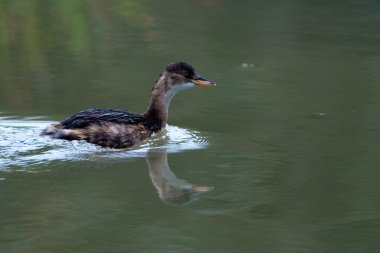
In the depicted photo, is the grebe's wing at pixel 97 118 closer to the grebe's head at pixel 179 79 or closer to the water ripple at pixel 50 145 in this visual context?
the water ripple at pixel 50 145

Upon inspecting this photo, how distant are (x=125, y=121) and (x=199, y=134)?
748mm

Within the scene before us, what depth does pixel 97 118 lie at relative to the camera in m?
8.09

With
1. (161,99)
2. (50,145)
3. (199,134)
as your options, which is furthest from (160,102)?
(50,145)

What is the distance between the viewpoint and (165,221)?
6023 millimetres

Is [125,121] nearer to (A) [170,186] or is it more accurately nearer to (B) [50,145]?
(B) [50,145]

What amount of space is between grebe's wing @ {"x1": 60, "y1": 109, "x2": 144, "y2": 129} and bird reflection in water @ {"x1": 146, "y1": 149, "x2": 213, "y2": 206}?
67 cm

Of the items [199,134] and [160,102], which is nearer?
[199,134]

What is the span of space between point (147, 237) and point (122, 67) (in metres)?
5.78

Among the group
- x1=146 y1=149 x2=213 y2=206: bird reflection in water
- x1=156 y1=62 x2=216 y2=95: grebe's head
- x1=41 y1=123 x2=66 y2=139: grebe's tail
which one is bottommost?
x1=146 y1=149 x2=213 y2=206: bird reflection in water

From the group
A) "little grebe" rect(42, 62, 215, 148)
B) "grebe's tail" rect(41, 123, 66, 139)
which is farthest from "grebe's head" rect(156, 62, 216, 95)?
"grebe's tail" rect(41, 123, 66, 139)

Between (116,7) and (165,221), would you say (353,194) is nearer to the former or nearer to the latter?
(165,221)

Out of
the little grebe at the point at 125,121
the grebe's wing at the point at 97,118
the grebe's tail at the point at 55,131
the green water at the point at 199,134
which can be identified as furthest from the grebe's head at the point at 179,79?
the grebe's tail at the point at 55,131

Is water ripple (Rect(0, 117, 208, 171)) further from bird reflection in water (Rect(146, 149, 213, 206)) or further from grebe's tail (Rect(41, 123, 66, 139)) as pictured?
bird reflection in water (Rect(146, 149, 213, 206))

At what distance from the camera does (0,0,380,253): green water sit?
591cm
